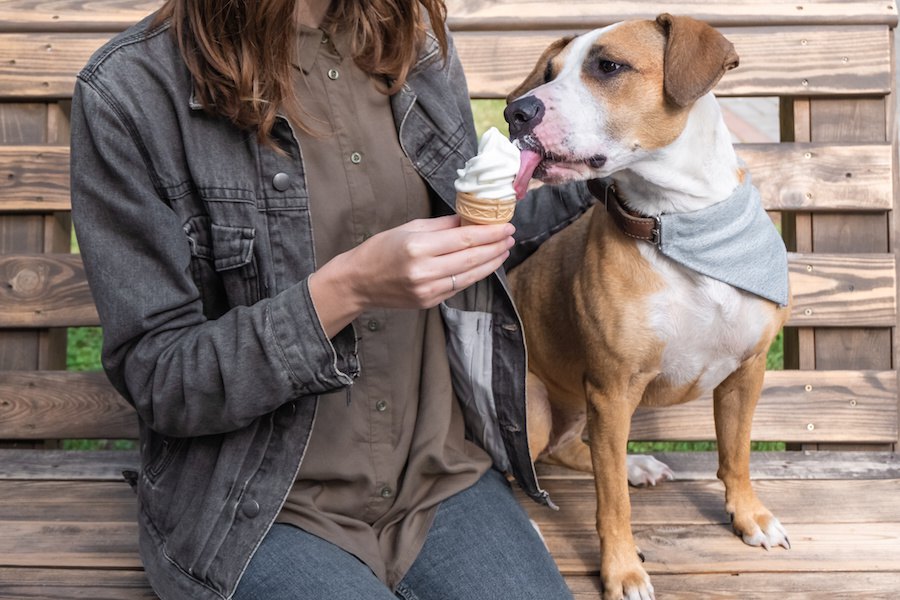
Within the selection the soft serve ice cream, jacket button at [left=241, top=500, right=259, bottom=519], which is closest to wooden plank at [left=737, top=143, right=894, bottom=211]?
the soft serve ice cream

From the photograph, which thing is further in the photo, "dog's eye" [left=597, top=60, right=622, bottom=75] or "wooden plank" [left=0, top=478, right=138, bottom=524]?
"wooden plank" [left=0, top=478, right=138, bottom=524]

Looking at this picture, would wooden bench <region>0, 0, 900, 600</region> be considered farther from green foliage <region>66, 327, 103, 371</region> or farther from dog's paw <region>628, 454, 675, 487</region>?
green foliage <region>66, 327, 103, 371</region>

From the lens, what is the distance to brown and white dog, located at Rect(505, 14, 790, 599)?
1981 millimetres

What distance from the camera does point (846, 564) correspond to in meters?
2.21

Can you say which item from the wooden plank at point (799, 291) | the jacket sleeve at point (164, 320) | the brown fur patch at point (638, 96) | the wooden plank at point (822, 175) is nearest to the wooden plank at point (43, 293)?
the wooden plank at point (799, 291)

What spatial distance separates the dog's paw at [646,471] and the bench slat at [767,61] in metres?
1.14

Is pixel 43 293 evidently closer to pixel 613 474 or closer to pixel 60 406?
pixel 60 406

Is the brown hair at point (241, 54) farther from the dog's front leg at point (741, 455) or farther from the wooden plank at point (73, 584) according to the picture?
the dog's front leg at point (741, 455)

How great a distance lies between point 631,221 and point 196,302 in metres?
0.94

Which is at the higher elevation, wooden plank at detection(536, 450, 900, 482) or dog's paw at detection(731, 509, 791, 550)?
dog's paw at detection(731, 509, 791, 550)

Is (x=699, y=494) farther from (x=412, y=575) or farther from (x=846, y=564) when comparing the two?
(x=412, y=575)

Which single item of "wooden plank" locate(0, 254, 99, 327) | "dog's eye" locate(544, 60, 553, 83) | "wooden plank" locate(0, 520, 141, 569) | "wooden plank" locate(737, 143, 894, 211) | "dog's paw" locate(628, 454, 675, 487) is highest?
"dog's eye" locate(544, 60, 553, 83)

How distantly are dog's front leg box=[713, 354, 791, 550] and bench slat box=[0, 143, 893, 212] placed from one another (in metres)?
0.79

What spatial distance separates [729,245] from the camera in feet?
6.82
